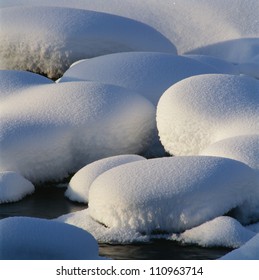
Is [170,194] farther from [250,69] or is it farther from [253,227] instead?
[250,69]

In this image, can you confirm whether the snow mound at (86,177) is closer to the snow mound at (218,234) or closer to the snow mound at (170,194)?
the snow mound at (170,194)

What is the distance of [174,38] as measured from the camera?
11672 millimetres

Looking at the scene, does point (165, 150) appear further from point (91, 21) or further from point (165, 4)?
point (165, 4)

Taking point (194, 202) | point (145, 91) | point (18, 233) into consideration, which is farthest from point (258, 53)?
point (18, 233)

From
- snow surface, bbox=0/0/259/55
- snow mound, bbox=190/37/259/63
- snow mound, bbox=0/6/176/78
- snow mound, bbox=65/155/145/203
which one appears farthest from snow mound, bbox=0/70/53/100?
snow surface, bbox=0/0/259/55

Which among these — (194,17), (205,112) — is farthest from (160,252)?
(194,17)

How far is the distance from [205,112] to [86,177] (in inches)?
46.2

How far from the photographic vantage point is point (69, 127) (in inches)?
276

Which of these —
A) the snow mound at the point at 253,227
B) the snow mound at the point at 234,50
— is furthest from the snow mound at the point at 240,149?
the snow mound at the point at 234,50

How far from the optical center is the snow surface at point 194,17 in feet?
37.8

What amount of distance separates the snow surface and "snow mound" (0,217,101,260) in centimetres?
697

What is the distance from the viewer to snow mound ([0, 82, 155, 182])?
6.82 meters

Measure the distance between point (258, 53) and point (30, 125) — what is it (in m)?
4.69

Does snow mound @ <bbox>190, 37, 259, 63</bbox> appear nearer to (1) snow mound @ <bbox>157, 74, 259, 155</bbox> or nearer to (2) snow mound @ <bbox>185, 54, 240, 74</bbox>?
(2) snow mound @ <bbox>185, 54, 240, 74</bbox>
